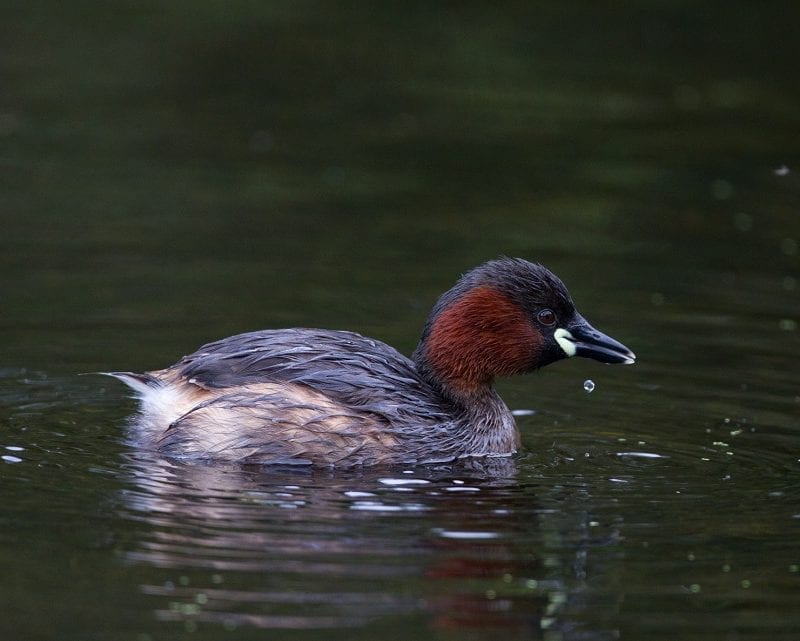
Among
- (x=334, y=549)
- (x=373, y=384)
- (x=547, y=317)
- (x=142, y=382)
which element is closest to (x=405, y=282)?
(x=547, y=317)

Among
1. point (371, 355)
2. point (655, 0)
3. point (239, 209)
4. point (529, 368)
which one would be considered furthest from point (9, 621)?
point (655, 0)

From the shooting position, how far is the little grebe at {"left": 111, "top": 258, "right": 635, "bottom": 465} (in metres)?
7.88

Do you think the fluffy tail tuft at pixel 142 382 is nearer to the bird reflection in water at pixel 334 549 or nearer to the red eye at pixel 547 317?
the bird reflection in water at pixel 334 549

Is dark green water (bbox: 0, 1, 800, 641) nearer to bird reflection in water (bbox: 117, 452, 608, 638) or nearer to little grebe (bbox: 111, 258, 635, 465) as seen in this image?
bird reflection in water (bbox: 117, 452, 608, 638)

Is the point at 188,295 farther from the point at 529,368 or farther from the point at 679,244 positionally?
A: the point at 679,244

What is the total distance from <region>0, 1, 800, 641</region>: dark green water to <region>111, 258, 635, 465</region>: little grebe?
22 cm

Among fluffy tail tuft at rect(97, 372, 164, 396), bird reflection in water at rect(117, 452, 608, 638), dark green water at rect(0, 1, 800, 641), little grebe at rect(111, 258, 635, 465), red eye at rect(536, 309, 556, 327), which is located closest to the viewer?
bird reflection in water at rect(117, 452, 608, 638)

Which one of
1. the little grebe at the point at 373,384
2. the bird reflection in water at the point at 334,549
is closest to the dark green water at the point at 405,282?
the bird reflection in water at the point at 334,549

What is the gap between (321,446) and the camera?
7.89m

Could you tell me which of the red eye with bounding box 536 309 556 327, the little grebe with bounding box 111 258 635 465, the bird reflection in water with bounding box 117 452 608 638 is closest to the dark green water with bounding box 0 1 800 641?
the bird reflection in water with bounding box 117 452 608 638

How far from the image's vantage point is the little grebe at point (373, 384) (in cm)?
788

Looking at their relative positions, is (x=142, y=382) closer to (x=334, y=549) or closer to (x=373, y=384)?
(x=373, y=384)

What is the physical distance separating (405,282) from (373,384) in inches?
127

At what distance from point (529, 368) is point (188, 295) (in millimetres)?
3028
